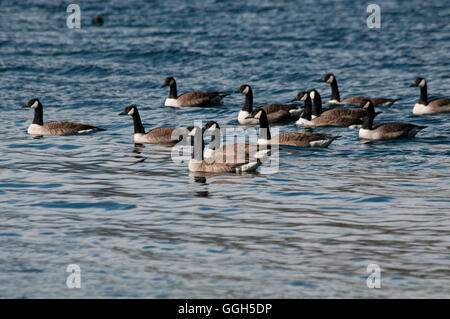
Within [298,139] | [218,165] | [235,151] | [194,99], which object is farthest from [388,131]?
[194,99]

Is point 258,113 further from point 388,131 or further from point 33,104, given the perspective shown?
point 33,104

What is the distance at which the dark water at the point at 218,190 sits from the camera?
1157 centimetres

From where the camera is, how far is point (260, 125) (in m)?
21.8

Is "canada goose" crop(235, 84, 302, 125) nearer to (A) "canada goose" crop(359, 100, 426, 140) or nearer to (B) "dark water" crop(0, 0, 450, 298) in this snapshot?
(B) "dark water" crop(0, 0, 450, 298)

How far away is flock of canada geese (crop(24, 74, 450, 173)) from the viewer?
62.0ft

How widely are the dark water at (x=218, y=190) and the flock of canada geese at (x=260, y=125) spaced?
464 mm

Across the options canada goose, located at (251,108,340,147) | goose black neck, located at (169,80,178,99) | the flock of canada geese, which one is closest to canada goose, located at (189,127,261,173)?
the flock of canada geese

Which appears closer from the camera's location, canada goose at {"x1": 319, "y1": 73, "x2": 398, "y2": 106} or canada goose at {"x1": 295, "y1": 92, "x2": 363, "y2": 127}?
canada goose at {"x1": 295, "y1": 92, "x2": 363, "y2": 127}

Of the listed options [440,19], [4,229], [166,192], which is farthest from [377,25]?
[4,229]

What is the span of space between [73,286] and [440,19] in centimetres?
3529

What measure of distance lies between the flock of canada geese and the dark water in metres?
0.46

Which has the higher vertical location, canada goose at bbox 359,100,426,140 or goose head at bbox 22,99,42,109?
goose head at bbox 22,99,42,109
